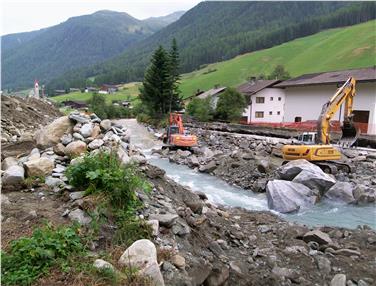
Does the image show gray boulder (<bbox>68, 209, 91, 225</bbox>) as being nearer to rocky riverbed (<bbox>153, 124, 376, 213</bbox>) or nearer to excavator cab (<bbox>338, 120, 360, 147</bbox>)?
rocky riverbed (<bbox>153, 124, 376, 213</bbox>)

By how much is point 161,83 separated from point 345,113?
30471mm

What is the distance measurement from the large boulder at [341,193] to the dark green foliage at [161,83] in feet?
118

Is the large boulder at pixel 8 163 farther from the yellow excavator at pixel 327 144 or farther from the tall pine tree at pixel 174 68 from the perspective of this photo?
the tall pine tree at pixel 174 68

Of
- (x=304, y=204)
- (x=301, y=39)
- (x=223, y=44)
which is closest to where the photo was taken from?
(x=304, y=204)

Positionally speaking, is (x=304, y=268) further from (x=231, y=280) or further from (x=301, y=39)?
(x=301, y=39)

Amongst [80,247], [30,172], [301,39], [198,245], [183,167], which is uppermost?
[301,39]

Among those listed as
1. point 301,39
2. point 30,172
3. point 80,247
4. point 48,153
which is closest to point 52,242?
point 80,247

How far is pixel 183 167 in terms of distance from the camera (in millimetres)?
21766

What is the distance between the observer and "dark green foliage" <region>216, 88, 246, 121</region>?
140ft

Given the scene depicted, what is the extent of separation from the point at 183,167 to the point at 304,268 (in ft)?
49.3

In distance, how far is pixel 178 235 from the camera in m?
6.27

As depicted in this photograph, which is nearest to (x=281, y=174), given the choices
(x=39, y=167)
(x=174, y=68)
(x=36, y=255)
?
(x=39, y=167)

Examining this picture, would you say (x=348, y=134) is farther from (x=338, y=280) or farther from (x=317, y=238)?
(x=338, y=280)

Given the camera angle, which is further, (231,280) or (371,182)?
(371,182)
